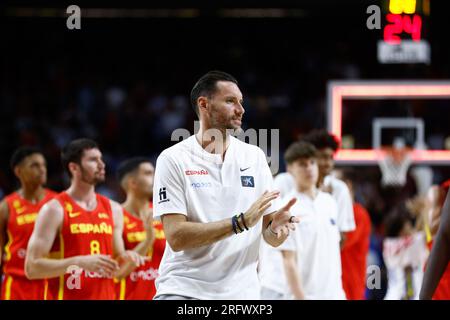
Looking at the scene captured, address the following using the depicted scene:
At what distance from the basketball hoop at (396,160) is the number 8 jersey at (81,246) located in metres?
6.07

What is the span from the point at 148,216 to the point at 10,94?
9193 millimetres

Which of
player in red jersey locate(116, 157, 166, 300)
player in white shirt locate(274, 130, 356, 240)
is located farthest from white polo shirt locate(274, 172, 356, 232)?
player in red jersey locate(116, 157, 166, 300)

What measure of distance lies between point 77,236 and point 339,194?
279cm

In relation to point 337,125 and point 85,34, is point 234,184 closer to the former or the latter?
point 337,125

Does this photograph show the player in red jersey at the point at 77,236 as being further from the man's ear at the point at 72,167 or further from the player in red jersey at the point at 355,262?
the player in red jersey at the point at 355,262

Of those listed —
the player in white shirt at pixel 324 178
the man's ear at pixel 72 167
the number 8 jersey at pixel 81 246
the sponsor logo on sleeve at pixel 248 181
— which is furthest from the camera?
the player in white shirt at pixel 324 178

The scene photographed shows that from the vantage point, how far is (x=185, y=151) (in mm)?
5211

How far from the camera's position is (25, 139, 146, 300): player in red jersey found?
6773 millimetres

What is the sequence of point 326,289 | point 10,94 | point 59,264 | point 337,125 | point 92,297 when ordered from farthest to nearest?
1. point 10,94
2. point 337,125
3. point 326,289
4. point 92,297
5. point 59,264

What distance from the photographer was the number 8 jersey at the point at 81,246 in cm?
694

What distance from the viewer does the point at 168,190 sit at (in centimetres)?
504

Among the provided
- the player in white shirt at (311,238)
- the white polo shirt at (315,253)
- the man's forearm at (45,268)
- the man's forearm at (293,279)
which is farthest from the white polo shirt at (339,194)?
the man's forearm at (45,268)

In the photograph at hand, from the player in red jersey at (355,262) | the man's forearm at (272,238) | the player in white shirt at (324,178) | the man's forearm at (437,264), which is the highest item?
the player in white shirt at (324,178)
